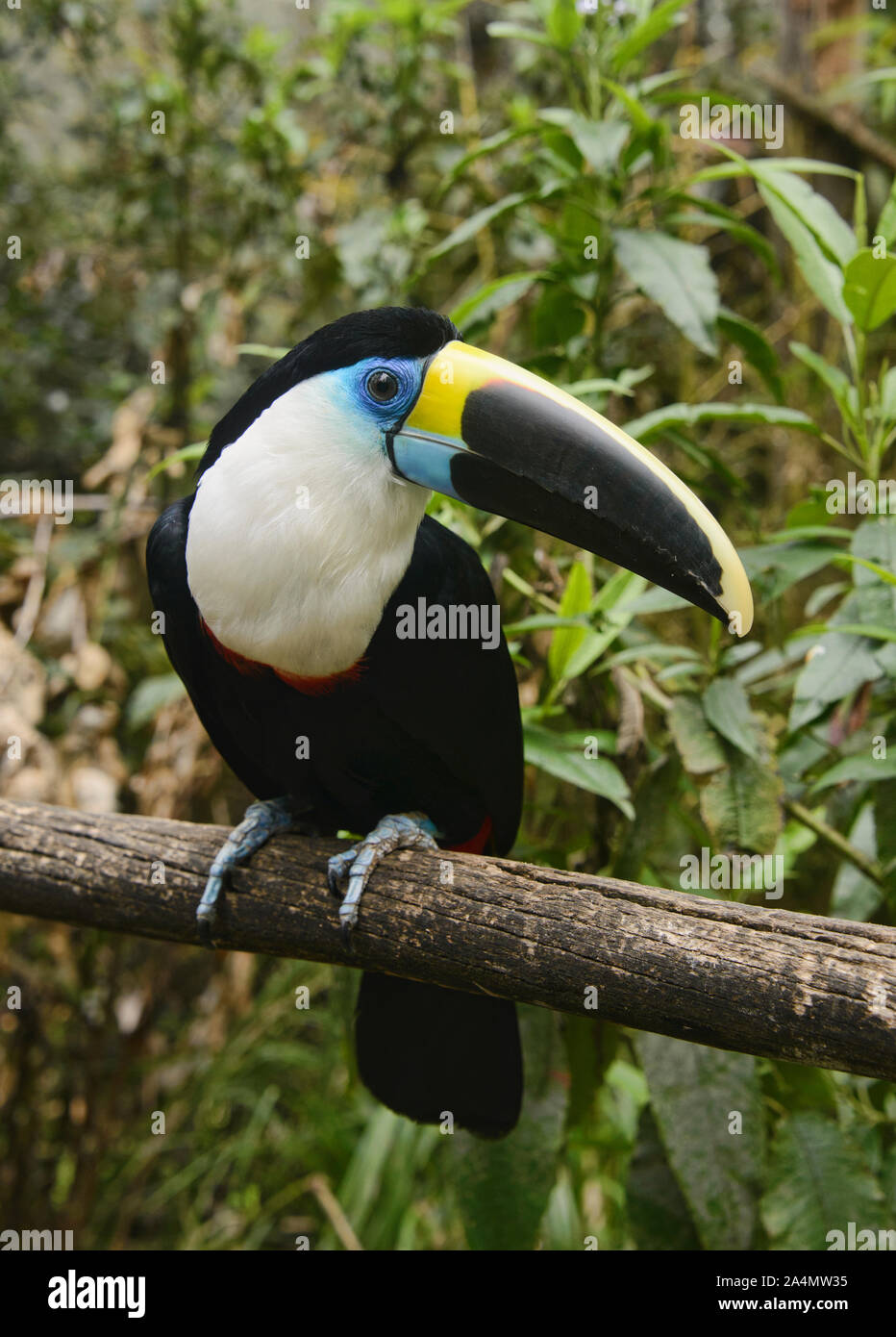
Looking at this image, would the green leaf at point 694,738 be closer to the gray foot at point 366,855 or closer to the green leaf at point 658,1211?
the gray foot at point 366,855

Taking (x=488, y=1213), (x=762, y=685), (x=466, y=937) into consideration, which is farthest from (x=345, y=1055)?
(x=762, y=685)

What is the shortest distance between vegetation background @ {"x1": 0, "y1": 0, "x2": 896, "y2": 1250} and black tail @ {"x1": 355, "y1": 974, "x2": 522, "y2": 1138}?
84mm

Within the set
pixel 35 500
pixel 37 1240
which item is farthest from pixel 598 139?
pixel 37 1240

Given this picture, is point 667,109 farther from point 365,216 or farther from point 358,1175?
point 358,1175

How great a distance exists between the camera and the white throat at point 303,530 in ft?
6.01

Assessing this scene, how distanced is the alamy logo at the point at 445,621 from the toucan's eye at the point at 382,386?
1.19 ft

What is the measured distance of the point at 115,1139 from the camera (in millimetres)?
3766

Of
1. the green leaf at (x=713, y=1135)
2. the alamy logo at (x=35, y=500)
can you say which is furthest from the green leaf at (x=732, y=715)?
the alamy logo at (x=35, y=500)

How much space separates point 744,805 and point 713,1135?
62 centimetres

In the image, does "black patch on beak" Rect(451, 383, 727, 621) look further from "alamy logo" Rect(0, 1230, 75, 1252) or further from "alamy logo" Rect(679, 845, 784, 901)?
"alamy logo" Rect(0, 1230, 75, 1252)

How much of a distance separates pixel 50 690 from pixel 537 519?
7.15ft

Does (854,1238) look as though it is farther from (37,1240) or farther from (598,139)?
(37,1240)

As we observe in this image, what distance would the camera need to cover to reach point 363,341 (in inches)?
72.5
